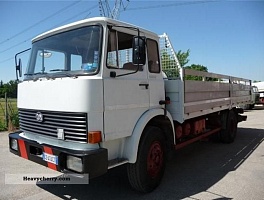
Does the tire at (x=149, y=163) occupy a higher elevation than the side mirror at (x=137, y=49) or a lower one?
lower

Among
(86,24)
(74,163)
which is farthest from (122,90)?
(74,163)

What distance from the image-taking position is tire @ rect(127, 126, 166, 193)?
11.8 ft

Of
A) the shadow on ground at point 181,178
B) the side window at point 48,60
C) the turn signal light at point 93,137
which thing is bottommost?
the shadow on ground at point 181,178

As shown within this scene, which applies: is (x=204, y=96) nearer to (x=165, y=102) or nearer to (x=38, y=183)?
(x=165, y=102)

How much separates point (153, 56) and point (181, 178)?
87.6 inches

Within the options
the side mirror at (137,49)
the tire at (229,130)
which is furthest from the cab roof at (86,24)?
the tire at (229,130)

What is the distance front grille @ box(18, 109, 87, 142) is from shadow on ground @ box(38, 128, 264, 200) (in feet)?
3.52

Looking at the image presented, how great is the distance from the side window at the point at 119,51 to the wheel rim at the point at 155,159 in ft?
4.32

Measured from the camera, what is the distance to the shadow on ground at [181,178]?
12.4ft

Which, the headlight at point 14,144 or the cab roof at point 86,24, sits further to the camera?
the headlight at point 14,144

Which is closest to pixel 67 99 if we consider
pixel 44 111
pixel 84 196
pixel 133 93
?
pixel 44 111

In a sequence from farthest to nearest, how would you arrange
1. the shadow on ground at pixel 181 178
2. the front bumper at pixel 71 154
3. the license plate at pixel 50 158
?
the shadow on ground at pixel 181 178
the license plate at pixel 50 158
the front bumper at pixel 71 154

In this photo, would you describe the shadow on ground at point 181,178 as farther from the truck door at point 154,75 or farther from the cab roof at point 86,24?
the cab roof at point 86,24

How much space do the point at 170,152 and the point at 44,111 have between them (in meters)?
2.22
